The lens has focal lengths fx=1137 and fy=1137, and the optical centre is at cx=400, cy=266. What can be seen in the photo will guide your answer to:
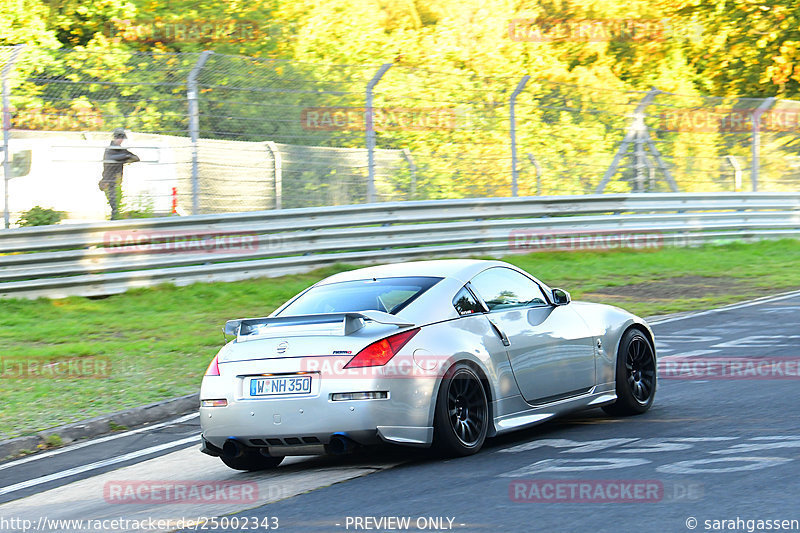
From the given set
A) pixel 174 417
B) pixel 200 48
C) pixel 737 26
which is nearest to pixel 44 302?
pixel 174 417

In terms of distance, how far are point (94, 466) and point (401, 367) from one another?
8.20 ft

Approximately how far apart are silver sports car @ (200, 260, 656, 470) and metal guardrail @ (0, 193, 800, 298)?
783 centimetres

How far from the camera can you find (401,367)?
6777 mm

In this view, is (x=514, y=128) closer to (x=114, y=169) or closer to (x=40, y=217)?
(x=114, y=169)

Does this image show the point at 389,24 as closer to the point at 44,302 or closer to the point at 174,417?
the point at 44,302

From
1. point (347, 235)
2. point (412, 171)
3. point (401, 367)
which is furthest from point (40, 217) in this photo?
point (401, 367)

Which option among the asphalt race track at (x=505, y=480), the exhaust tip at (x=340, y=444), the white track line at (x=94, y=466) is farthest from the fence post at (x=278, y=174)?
the exhaust tip at (x=340, y=444)

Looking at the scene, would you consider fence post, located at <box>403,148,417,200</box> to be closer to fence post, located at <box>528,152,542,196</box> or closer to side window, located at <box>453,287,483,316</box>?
fence post, located at <box>528,152,542,196</box>

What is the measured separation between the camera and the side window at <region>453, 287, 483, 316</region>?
748 cm

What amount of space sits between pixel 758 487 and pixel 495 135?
551 inches

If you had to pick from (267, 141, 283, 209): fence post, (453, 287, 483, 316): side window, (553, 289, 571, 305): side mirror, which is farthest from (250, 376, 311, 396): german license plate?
(267, 141, 283, 209): fence post

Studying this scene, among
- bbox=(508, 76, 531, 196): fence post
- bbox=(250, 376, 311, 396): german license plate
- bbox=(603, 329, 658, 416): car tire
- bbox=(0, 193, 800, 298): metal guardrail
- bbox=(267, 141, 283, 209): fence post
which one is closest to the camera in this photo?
bbox=(250, 376, 311, 396): german license plate

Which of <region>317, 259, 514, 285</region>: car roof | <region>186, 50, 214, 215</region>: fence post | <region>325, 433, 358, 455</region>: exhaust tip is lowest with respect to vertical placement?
<region>325, 433, 358, 455</region>: exhaust tip

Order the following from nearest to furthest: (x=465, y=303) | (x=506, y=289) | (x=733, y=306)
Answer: (x=465, y=303) < (x=506, y=289) < (x=733, y=306)
